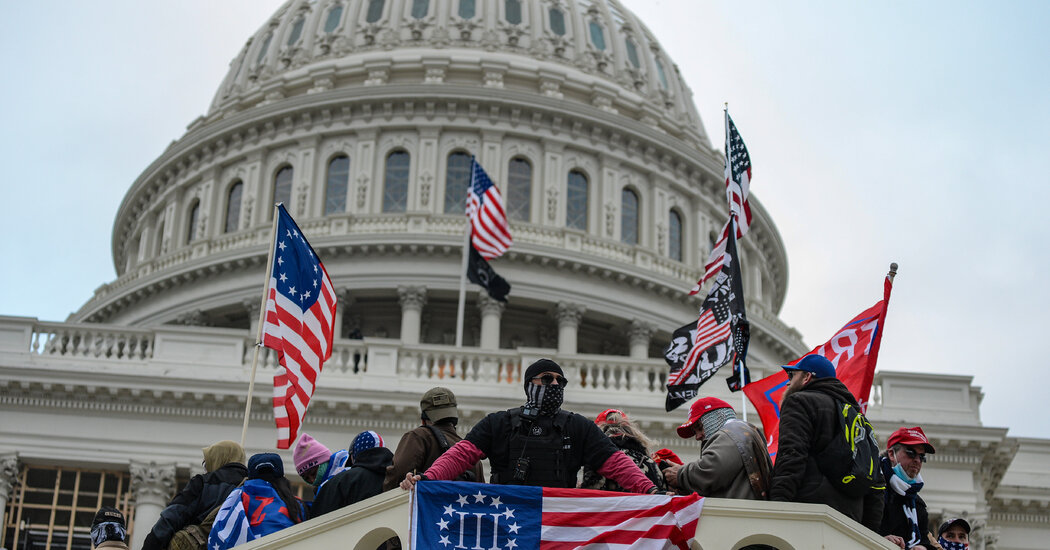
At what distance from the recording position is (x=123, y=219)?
178 feet

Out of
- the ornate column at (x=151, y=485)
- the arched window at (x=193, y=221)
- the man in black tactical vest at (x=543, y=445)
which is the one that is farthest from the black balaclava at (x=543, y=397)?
the arched window at (x=193, y=221)

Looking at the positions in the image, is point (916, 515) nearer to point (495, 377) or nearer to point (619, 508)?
point (619, 508)

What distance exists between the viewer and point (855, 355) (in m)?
13.9

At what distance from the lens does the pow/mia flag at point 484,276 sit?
36062mm

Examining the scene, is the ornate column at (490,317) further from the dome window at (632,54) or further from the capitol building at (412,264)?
the dome window at (632,54)

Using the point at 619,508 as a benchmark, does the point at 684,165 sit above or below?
above

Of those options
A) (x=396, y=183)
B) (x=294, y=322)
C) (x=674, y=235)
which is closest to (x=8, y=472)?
(x=294, y=322)

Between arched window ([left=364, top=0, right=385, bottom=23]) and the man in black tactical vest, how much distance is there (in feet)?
149

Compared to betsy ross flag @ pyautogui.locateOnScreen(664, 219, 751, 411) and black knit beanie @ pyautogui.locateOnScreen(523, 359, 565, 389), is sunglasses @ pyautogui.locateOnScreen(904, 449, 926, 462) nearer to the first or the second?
black knit beanie @ pyautogui.locateOnScreen(523, 359, 565, 389)

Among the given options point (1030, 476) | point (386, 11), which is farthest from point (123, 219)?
point (1030, 476)

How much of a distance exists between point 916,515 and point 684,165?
40274 millimetres

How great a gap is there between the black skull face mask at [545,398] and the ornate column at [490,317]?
104 ft

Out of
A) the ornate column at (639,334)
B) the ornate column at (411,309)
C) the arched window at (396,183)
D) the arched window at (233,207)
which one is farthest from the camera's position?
the arched window at (233,207)

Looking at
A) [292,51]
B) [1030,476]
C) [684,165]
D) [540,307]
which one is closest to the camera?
[1030,476]
